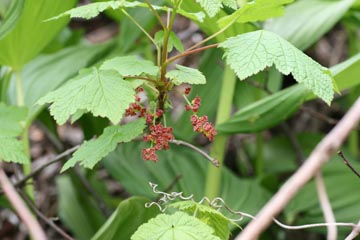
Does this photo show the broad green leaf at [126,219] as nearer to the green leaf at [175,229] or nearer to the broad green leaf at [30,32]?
the green leaf at [175,229]

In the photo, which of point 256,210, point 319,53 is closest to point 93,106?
point 256,210

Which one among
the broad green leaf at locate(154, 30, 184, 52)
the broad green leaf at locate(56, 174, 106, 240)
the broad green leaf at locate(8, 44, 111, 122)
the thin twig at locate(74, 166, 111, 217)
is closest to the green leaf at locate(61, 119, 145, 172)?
the broad green leaf at locate(154, 30, 184, 52)

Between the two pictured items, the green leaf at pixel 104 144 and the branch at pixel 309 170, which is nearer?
the branch at pixel 309 170

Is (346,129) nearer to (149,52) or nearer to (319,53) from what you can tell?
(149,52)

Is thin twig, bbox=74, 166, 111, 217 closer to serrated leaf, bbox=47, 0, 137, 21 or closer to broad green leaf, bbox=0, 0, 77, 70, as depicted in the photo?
broad green leaf, bbox=0, 0, 77, 70

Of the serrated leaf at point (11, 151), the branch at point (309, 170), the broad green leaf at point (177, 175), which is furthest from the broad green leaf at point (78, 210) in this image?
the branch at point (309, 170)

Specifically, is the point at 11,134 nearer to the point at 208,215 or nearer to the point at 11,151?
the point at 11,151
